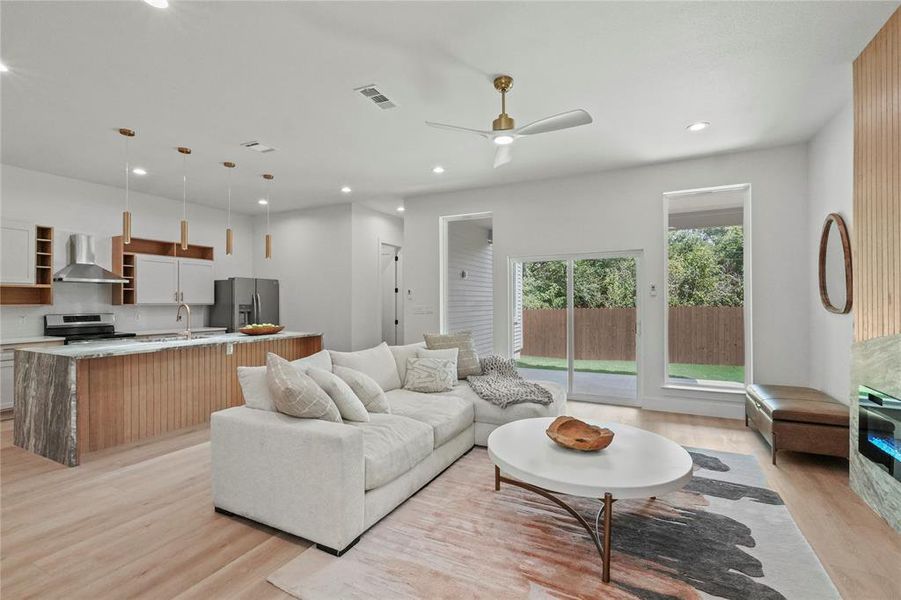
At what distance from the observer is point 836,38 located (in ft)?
8.86

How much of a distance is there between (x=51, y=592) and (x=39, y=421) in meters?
2.47

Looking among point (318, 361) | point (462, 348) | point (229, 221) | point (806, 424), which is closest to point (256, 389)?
point (318, 361)

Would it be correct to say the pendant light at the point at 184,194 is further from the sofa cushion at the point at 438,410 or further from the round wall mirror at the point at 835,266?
the round wall mirror at the point at 835,266

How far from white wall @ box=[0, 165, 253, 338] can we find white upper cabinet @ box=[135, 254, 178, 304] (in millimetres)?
363

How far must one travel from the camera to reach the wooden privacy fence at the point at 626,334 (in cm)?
507

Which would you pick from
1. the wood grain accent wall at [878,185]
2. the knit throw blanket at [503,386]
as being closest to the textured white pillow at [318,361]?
the knit throw blanket at [503,386]

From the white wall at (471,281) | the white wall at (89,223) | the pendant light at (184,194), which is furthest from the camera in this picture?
the white wall at (471,281)

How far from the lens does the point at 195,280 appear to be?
6.80m

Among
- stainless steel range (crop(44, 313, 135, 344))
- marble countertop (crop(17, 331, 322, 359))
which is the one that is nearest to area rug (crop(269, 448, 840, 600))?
marble countertop (crop(17, 331, 322, 359))

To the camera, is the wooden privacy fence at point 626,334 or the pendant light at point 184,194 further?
the wooden privacy fence at point 626,334

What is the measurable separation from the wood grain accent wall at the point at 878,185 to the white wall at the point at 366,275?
610 centimetres

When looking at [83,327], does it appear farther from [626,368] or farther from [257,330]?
[626,368]

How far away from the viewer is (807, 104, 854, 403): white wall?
142 inches

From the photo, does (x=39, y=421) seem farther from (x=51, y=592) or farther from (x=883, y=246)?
(x=883, y=246)
